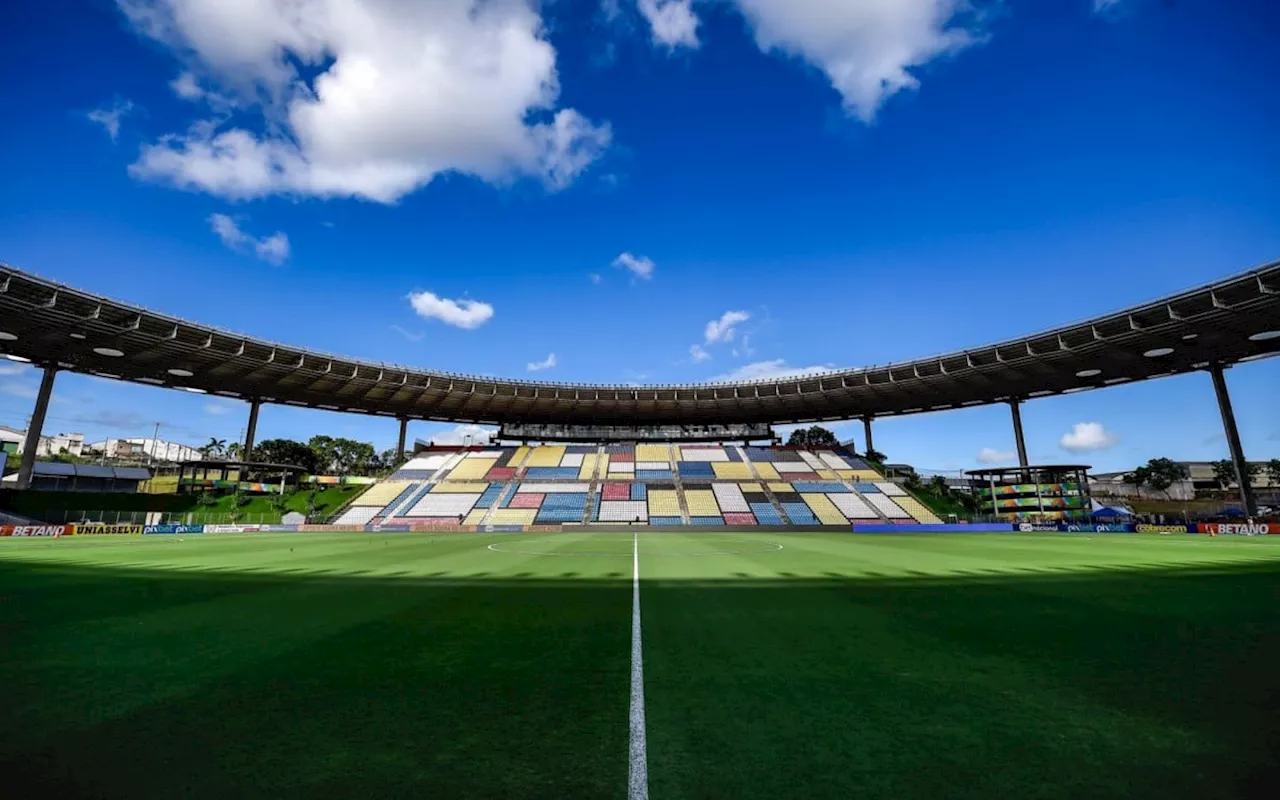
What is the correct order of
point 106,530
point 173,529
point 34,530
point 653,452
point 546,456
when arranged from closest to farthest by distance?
point 34,530
point 106,530
point 173,529
point 546,456
point 653,452

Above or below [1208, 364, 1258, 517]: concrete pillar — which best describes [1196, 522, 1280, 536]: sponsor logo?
below

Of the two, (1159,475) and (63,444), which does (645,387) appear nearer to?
(1159,475)

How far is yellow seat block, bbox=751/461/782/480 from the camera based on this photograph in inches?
2211

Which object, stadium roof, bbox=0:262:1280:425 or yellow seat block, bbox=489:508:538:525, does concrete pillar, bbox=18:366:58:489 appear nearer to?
stadium roof, bbox=0:262:1280:425

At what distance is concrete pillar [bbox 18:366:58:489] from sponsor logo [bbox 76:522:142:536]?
16.3m

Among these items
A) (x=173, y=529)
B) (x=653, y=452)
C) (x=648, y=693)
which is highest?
(x=653, y=452)

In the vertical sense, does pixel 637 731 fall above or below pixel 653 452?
below

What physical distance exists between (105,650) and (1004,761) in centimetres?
822

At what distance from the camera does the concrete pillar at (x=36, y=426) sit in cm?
4456

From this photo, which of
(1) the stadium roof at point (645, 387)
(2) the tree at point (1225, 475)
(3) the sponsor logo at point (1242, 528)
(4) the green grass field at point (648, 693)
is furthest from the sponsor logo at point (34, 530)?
(2) the tree at point (1225, 475)

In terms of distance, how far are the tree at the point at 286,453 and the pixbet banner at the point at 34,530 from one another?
213 feet

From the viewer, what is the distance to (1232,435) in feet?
145

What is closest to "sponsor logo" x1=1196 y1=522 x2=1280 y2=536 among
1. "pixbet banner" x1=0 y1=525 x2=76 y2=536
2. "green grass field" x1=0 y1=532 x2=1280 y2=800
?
"green grass field" x1=0 y1=532 x2=1280 y2=800

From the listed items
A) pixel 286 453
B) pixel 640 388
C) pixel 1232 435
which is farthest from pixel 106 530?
pixel 1232 435
